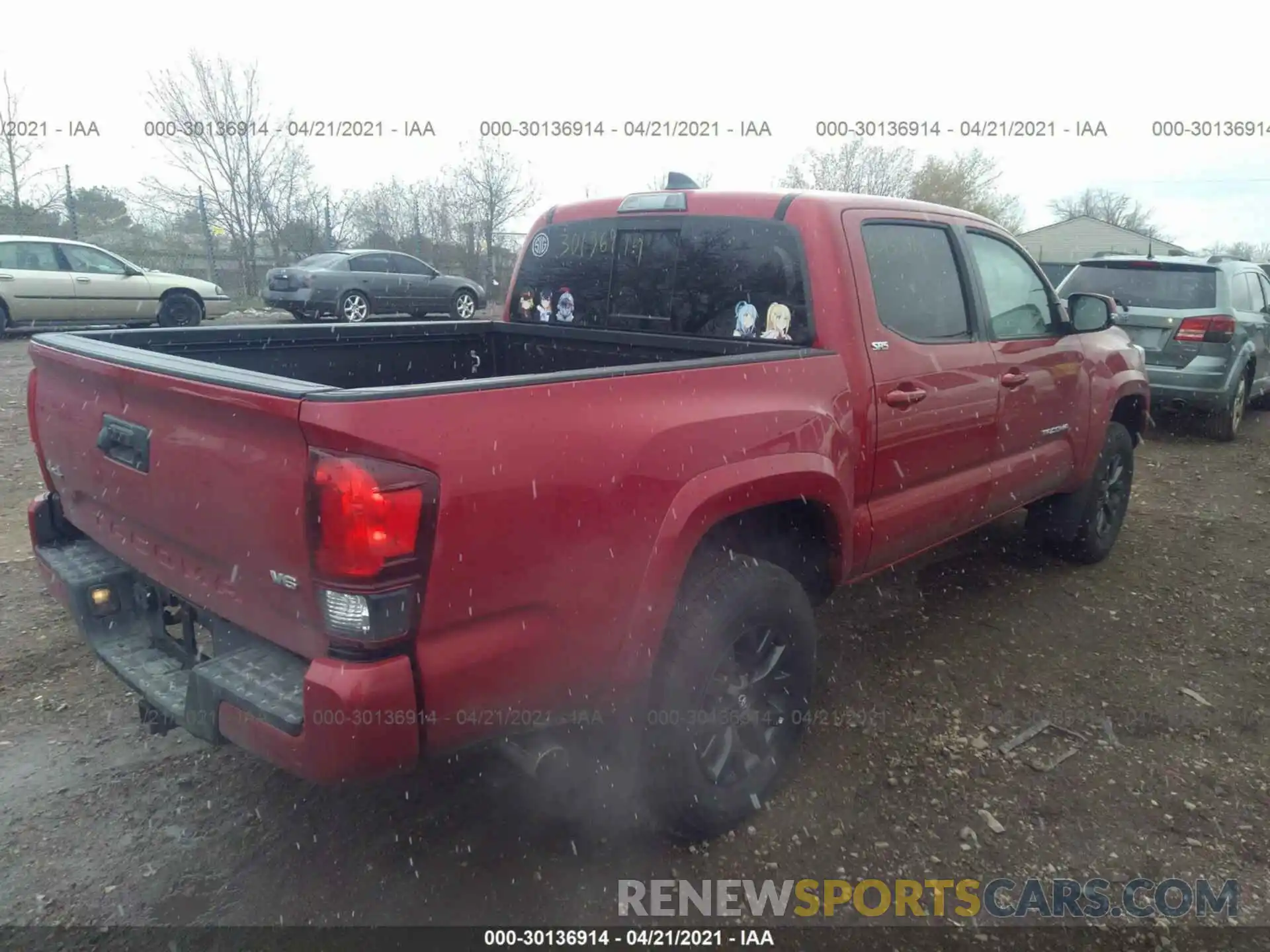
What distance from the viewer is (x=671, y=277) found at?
354 centimetres

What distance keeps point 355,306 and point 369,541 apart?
16.1m

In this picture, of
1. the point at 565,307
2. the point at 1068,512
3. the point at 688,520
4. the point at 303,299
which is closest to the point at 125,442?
the point at 688,520

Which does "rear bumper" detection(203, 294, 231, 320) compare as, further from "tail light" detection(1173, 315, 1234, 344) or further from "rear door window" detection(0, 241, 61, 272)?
"tail light" detection(1173, 315, 1234, 344)

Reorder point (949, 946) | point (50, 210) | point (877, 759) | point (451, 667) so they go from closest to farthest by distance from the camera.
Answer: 1. point (451, 667)
2. point (949, 946)
3. point (877, 759)
4. point (50, 210)

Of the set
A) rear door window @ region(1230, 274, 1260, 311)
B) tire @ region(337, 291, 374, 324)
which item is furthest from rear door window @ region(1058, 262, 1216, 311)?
tire @ region(337, 291, 374, 324)

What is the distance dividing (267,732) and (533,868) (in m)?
0.97

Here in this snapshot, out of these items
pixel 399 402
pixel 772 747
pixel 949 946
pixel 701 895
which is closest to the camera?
pixel 399 402

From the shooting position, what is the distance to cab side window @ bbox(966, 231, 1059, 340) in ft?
13.0

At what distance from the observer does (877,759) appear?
3.20 metres

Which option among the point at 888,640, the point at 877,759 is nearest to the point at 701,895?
the point at 877,759

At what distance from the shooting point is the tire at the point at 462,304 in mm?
18750

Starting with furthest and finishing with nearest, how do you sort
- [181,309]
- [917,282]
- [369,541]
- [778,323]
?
[181,309] → [917,282] → [778,323] → [369,541]

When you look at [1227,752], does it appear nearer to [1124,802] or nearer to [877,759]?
[1124,802]

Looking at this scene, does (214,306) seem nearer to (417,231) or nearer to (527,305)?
(417,231)
